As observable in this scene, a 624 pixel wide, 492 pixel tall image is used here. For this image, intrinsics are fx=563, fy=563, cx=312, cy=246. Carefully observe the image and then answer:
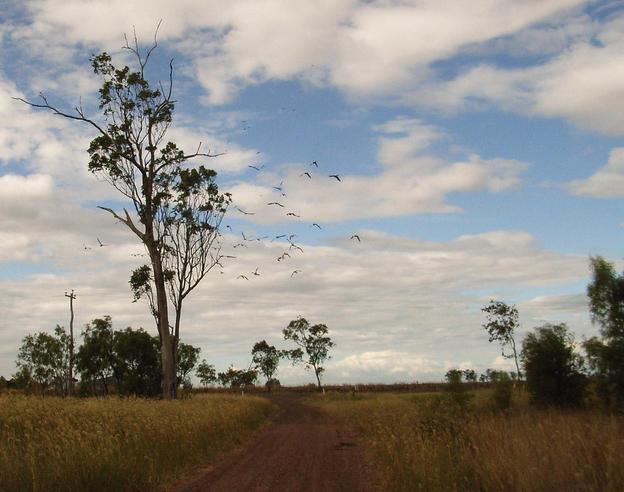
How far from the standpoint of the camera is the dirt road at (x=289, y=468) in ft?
37.4

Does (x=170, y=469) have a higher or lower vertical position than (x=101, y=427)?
lower

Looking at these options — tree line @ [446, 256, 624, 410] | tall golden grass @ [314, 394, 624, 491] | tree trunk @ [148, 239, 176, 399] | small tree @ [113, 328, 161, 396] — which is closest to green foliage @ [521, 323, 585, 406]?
tree line @ [446, 256, 624, 410]

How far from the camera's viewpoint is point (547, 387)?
1078 inches

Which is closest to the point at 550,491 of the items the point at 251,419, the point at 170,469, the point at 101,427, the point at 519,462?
the point at 519,462

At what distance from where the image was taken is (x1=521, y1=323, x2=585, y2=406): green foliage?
87.9 feet

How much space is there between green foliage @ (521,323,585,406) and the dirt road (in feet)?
39.1

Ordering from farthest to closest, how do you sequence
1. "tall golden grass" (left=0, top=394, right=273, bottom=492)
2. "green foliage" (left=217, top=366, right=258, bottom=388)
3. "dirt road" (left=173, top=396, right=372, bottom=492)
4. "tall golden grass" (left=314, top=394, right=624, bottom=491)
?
"green foliage" (left=217, top=366, right=258, bottom=388), "dirt road" (left=173, top=396, right=372, bottom=492), "tall golden grass" (left=0, top=394, right=273, bottom=492), "tall golden grass" (left=314, top=394, right=624, bottom=491)

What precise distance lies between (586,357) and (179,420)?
19.7m

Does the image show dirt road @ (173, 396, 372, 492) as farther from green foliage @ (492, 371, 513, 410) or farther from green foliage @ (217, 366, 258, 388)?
green foliage @ (217, 366, 258, 388)

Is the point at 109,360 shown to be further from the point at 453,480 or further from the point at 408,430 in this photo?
the point at 453,480

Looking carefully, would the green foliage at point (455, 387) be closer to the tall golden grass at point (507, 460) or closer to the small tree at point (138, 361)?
the tall golden grass at point (507, 460)

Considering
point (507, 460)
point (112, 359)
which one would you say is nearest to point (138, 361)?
point (112, 359)

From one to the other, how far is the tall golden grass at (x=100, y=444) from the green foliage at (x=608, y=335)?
16.6 metres

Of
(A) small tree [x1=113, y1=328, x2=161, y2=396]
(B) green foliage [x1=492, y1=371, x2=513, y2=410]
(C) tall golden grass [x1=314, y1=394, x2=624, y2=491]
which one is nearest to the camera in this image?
(C) tall golden grass [x1=314, y1=394, x2=624, y2=491]
